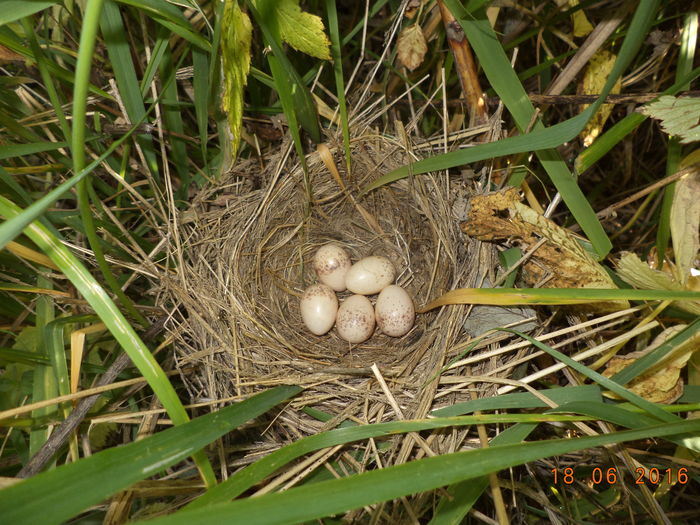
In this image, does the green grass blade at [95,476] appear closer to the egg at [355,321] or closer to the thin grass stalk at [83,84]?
the thin grass stalk at [83,84]

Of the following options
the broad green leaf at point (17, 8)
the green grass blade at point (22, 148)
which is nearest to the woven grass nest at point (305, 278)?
the green grass blade at point (22, 148)

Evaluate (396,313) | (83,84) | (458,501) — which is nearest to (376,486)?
(458,501)

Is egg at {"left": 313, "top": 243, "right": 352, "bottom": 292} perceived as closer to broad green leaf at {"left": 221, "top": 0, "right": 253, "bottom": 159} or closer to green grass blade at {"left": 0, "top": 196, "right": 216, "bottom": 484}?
broad green leaf at {"left": 221, "top": 0, "right": 253, "bottom": 159}

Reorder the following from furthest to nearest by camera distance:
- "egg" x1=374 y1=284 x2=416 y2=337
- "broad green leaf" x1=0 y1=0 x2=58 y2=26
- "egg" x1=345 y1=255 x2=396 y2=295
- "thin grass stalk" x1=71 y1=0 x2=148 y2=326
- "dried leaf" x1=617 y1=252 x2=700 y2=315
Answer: "egg" x1=345 y1=255 x2=396 y2=295, "egg" x1=374 y1=284 x2=416 y2=337, "dried leaf" x1=617 y1=252 x2=700 y2=315, "broad green leaf" x1=0 y1=0 x2=58 y2=26, "thin grass stalk" x1=71 y1=0 x2=148 y2=326

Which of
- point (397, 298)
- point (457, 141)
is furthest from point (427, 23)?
point (397, 298)

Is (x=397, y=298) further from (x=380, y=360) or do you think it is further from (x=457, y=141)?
(x=457, y=141)

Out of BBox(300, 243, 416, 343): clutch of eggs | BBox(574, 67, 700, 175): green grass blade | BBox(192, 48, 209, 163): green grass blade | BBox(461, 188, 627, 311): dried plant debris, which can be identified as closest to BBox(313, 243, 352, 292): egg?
BBox(300, 243, 416, 343): clutch of eggs
